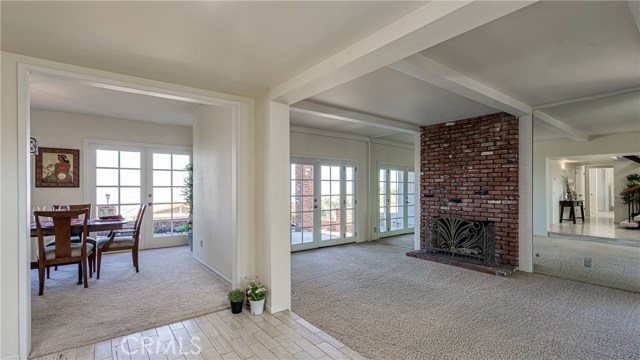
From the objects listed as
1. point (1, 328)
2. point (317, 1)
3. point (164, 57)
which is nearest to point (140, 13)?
point (164, 57)

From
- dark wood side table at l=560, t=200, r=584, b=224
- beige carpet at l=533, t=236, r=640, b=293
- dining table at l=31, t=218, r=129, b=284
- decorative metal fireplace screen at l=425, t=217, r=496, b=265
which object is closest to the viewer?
dining table at l=31, t=218, r=129, b=284

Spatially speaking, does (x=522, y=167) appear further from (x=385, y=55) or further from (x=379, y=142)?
(x=385, y=55)

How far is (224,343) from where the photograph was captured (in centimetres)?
240

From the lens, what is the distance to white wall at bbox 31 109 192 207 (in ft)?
15.4

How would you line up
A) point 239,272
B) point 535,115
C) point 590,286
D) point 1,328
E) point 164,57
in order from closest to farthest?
point 1,328
point 164,57
point 239,272
point 590,286
point 535,115

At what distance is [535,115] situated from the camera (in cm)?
435

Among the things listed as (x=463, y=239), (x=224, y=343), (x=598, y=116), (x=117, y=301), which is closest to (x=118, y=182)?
(x=117, y=301)

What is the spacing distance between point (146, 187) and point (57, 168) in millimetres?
1295

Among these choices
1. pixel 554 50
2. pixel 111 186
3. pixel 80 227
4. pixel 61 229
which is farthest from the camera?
pixel 111 186

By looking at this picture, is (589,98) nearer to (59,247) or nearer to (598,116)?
(598,116)

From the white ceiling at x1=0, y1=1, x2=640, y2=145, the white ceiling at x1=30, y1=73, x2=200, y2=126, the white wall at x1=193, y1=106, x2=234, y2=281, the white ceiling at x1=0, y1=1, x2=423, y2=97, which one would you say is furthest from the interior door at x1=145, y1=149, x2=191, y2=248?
the white ceiling at x1=0, y1=1, x2=423, y2=97

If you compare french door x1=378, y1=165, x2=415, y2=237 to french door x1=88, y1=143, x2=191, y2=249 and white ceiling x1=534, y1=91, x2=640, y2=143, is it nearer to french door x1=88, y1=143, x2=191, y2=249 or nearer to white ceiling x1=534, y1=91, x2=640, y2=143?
white ceiling x1=534, y1=91, x2=640, y2=143

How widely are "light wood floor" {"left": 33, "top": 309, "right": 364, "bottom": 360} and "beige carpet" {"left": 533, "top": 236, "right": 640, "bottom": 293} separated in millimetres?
3632

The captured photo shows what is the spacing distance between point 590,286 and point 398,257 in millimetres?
2474
